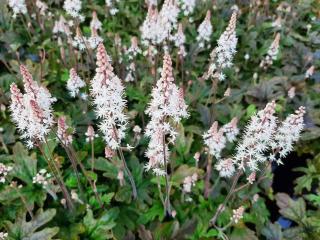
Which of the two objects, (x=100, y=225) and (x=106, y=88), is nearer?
(x=106, y=88)

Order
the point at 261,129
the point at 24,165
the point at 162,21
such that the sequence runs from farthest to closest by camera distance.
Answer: the point at 162,21, the point at 24,165, the point at 261,129

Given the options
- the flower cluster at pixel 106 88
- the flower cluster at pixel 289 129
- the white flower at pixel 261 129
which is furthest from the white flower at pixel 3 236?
the flower cluster at pixel 289 129

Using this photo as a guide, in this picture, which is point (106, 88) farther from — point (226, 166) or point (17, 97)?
point (226, 166)

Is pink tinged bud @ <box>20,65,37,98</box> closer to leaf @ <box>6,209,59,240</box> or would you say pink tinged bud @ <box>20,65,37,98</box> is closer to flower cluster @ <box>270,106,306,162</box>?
leaf @ <box>6,209,59,240</box>

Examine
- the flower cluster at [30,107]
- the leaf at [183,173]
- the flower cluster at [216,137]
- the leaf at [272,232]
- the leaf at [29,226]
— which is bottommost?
the leaf at [272,232]

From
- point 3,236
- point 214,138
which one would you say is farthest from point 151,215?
point 3,236

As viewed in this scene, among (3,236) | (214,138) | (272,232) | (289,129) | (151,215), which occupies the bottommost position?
(272,232)

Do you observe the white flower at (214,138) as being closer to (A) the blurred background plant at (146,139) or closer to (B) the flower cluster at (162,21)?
(A) the blurred background plant at (146,139)

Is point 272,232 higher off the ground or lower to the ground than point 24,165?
lower
